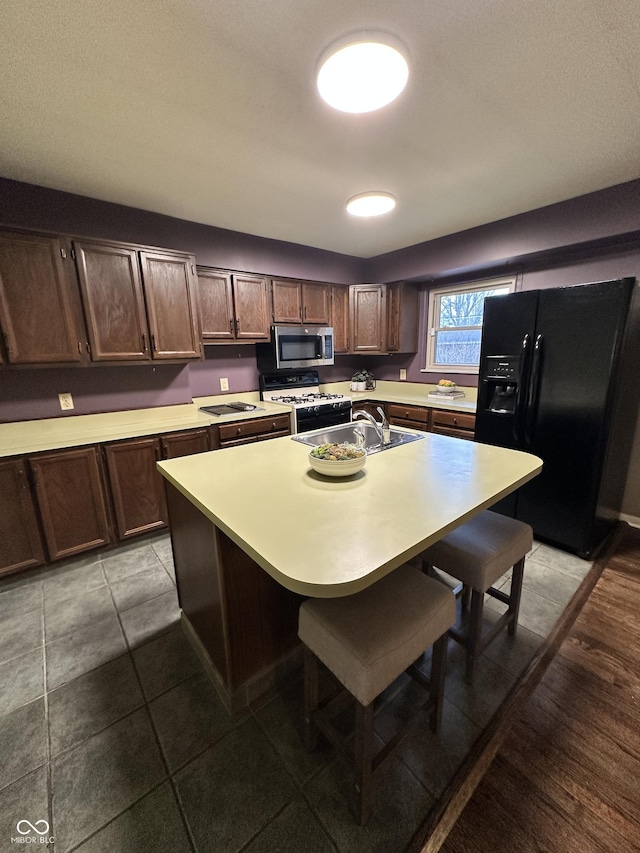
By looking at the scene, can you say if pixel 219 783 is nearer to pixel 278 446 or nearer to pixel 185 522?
pixel 185 522

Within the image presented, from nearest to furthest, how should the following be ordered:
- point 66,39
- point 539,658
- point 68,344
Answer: point 66,39 < point 539,658 < point 68,344

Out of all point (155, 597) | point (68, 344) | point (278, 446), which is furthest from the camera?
point (68, 344)

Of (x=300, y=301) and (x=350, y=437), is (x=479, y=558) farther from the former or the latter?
(x=300, y=301)

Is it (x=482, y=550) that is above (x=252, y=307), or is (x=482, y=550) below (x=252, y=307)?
below

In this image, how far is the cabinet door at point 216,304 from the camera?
3.03 meters

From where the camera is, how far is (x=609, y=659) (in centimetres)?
161

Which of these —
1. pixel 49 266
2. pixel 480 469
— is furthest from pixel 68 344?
pixel 480 469

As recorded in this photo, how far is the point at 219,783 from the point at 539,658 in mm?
1466

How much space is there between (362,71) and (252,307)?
2235 millimetres

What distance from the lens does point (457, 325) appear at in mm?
3877

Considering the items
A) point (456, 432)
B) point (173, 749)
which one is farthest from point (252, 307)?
point (173, 749)

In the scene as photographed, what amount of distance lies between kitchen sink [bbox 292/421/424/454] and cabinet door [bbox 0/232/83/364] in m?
1.77

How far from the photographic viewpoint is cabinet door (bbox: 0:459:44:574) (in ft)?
6.84

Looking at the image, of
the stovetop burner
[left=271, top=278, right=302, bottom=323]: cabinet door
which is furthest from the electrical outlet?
[left=271, top=278, right=302, bottom=323]: cabinet door
